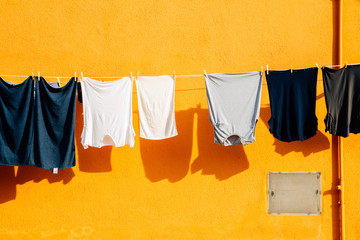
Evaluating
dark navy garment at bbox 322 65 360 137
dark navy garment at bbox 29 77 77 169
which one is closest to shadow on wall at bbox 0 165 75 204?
dark navy garment at bbox 29 77 77 169

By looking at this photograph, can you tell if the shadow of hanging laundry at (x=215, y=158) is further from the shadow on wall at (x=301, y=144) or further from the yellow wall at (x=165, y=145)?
the shadow on wall at (x=301, y=144)

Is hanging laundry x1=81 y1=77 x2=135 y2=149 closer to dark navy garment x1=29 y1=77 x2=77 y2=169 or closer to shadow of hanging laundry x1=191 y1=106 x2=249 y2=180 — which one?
dark navy garment x1=29 y1=77 x2=77 y2=169

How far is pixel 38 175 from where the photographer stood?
489 cm

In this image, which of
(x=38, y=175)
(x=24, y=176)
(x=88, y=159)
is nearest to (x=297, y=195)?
(x=88, y=159)

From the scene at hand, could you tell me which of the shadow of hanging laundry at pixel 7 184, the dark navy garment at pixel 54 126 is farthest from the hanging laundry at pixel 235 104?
the shadow of hanging laundry at pixel 7 184

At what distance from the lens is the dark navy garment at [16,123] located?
438cm

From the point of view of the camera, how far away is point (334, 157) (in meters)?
4.81

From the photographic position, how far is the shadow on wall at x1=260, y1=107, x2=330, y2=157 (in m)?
4.81

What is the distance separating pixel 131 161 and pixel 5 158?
4.84ft

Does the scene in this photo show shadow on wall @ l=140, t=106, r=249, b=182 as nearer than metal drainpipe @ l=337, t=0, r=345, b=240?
No

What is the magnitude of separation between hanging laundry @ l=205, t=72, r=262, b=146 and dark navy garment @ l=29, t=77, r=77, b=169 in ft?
5.37

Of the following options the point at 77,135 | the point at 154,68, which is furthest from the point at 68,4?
the point at 77,135

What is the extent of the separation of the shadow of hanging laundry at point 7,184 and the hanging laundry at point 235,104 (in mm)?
2656

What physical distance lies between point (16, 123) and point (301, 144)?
3.45m
